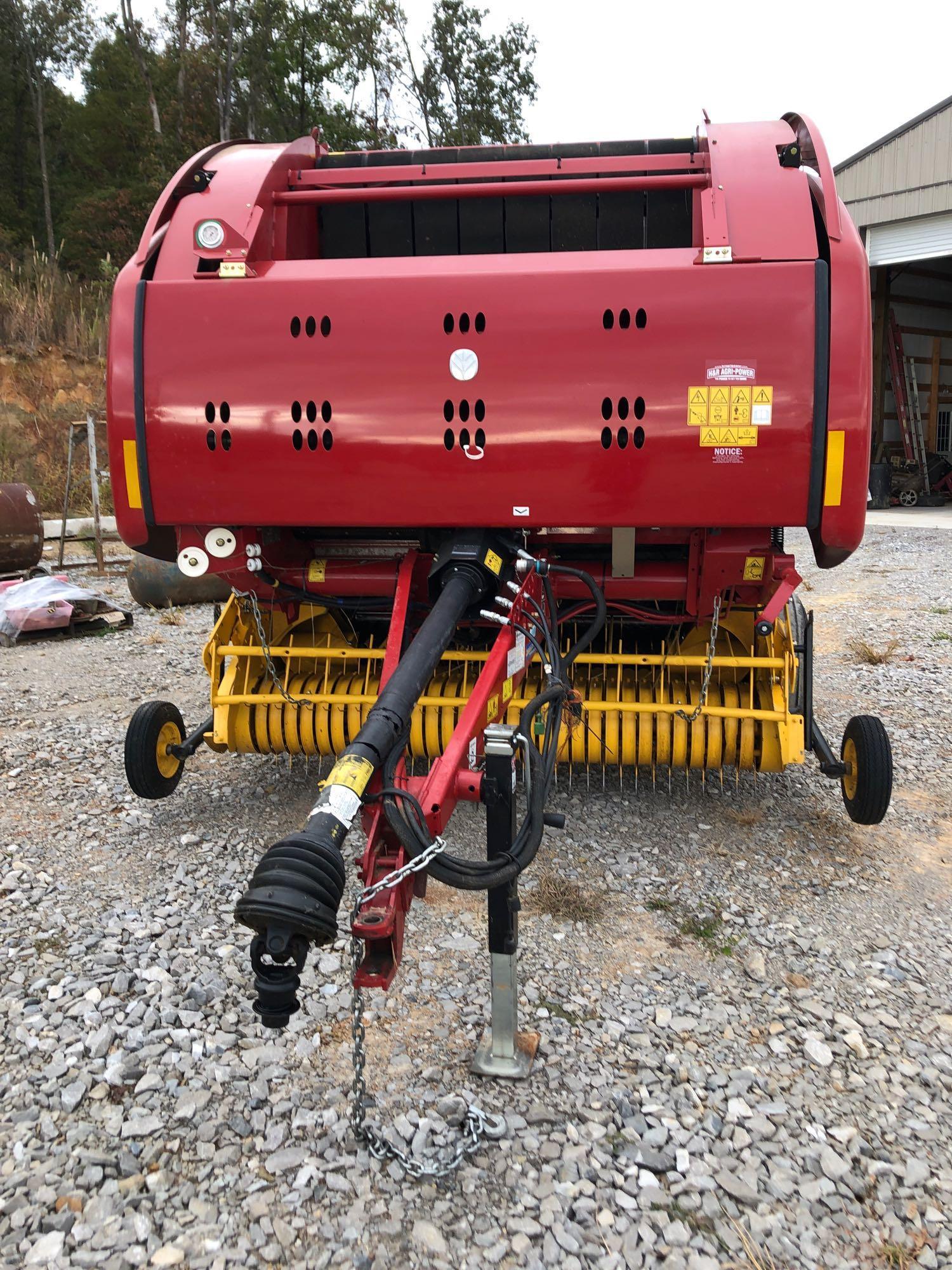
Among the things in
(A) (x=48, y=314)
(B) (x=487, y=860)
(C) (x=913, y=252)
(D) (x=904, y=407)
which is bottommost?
(B) (x=487, y=860)

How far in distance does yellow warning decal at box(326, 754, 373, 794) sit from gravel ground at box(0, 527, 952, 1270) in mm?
866

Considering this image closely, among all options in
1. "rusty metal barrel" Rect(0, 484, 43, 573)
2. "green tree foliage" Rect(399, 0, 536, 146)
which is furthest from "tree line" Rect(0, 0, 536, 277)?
"rusty metal barrel" Rect(0, 484, 43, 573)

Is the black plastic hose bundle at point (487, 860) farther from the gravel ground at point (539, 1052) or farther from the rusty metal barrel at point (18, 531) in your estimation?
the rusty metal barrel at point (18, 531)

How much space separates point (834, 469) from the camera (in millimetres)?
2854

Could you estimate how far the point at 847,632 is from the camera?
727 centimetres

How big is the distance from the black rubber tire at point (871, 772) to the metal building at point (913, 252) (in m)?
9.94

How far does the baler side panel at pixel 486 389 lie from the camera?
282 centimetres

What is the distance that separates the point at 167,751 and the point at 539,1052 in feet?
7.10

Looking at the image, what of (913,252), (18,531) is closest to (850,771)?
(18,531)

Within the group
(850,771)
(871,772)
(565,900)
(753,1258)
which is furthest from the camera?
(850,771)

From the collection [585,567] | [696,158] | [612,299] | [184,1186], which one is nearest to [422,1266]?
[184,1186]

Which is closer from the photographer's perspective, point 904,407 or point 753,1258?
point 753,1258

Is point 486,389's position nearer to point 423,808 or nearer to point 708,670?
point 708,670

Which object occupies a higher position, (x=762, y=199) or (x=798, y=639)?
(x=762, y=199)
